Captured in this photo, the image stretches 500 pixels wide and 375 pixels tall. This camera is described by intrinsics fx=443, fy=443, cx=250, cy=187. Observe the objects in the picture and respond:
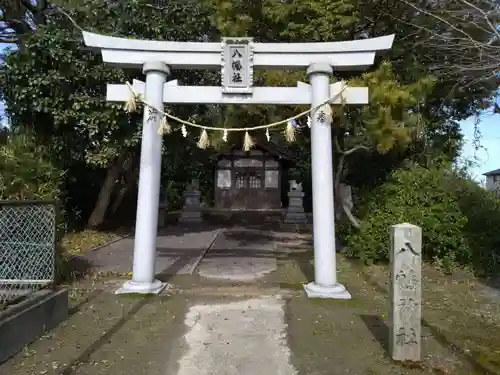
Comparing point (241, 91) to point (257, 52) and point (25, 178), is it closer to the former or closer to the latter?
point (257, 52)

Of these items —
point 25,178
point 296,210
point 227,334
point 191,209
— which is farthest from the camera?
point 191,209

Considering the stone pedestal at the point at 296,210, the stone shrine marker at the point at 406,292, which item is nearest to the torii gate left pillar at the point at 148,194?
the stone shrine marker at the point at 406,292

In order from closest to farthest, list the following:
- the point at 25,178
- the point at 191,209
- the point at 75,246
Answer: the point at 25,178, the point at 75,246, the point at 191,209

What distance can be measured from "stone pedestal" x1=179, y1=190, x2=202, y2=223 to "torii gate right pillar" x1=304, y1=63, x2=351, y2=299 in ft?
46.7

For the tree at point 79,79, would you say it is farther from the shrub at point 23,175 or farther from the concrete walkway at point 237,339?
the concrete walkway at point 237,339

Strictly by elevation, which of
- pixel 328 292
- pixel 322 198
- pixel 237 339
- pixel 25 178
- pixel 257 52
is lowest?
pixel 237 339

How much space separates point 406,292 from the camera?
432 centimetres

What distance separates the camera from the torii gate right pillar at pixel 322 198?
6844 millimetres

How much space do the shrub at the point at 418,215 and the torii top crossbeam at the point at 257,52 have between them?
3510mm

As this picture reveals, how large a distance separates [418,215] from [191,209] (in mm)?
13410

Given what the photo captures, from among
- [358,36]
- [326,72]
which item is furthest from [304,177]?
[326,72]

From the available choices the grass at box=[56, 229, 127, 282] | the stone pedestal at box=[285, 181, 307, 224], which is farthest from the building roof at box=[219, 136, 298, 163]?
the grass at box=[56, 229, 127, 282]

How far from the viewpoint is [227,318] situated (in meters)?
5.75

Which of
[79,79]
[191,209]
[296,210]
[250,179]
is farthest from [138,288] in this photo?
[250,179]
